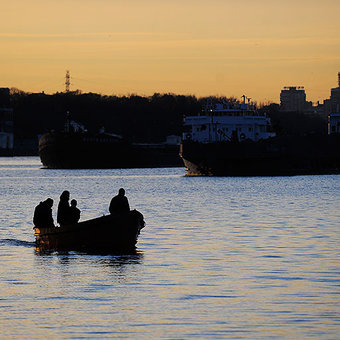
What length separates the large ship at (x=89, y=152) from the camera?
157375 millimetres

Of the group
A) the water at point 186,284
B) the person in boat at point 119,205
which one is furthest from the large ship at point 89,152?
the person in boat at point 119,205

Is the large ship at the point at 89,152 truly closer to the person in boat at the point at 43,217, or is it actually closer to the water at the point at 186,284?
the water at the point at 186,284

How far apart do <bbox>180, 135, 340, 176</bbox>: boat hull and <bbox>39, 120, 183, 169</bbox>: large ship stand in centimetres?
3927

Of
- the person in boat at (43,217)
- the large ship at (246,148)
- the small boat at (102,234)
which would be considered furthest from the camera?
the large ship at (246,148)

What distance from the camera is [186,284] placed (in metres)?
27.9

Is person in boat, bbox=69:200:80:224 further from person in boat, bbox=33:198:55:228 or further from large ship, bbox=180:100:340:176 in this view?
large ship, bbox=180:100:340:176

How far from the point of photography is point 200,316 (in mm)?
23031

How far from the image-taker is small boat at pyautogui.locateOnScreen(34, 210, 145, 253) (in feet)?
114

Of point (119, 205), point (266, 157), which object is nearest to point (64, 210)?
point (119, 205)

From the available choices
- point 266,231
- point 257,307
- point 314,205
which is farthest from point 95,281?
point 314,205

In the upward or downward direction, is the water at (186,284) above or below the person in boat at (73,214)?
below

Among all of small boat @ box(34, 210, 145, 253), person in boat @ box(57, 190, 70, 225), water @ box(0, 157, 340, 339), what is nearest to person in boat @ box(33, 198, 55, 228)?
small boat @ box(34, 210, 145, 253)

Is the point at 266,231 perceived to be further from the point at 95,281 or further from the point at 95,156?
the point at 95,156

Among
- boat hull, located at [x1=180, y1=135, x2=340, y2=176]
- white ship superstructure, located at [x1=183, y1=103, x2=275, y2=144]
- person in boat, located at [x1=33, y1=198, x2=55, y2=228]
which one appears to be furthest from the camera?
white ship superstructure, located at [x1=183, y1=103, x2=275, y2=144]
